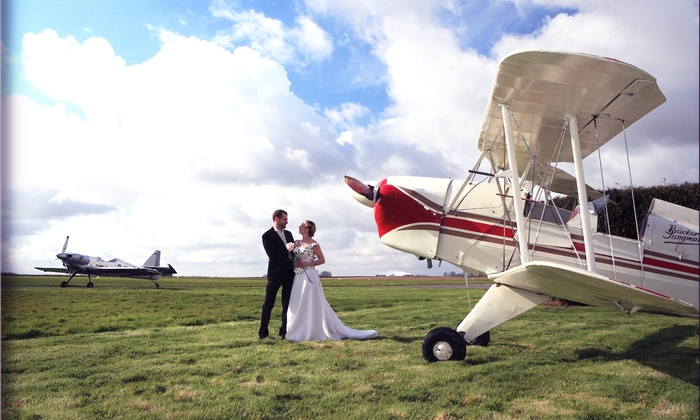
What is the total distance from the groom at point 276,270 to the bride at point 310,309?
189mm

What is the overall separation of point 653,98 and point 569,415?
11.6 feet

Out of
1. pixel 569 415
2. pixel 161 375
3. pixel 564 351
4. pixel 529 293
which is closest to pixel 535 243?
pixel 529 293

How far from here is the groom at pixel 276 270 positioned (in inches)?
259

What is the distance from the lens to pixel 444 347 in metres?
4.88

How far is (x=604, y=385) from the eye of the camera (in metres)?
4.02

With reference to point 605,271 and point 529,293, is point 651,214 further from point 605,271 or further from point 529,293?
point 529,293

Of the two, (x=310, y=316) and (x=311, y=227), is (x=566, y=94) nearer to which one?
(x=311, y=227)

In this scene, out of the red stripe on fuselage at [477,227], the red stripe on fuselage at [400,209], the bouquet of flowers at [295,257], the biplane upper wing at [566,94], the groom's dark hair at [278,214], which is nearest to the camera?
the biplane upper wing at [566,94]

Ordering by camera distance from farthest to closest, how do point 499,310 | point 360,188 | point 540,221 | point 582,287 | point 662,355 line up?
point 360,188 → point 540,221 → point 662,355 → point 499,310 → point 582,287

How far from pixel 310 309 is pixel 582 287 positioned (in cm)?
363

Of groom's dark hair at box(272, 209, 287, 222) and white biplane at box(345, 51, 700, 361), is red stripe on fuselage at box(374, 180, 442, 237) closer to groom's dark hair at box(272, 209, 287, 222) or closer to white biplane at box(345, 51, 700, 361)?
white biplane at box(345, 51, 700, 361)

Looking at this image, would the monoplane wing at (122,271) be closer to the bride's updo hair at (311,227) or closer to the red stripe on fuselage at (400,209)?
the bride's updo hair at (311,227)

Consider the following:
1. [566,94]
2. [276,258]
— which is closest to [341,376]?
[276,258]

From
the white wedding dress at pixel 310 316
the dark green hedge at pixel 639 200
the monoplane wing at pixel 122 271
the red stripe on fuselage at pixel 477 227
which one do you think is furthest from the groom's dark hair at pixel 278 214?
the monoplane wing at pixel 122 271
